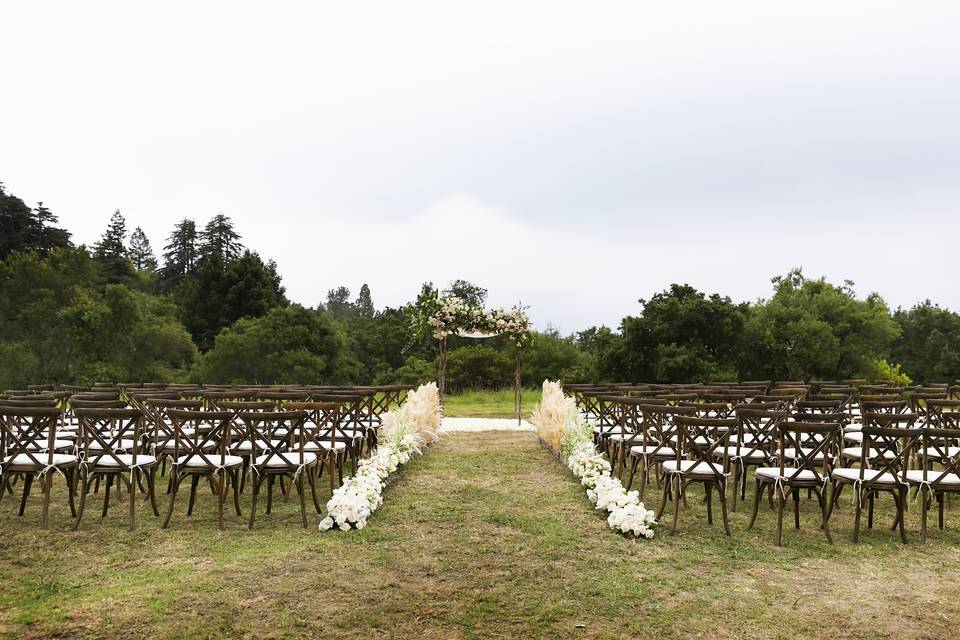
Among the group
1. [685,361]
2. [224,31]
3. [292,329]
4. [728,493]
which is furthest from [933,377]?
[224,31]

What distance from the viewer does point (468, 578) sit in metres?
4.58

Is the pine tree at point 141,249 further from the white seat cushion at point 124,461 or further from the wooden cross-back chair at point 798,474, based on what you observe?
the wooden cross-back chair at point 798,474

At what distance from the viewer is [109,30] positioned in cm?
1250

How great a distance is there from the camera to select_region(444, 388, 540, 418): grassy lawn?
56.4 feet

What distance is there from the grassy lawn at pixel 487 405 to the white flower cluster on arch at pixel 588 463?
5.13 m

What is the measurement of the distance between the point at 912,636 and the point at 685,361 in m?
17.6

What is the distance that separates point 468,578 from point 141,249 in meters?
72.0

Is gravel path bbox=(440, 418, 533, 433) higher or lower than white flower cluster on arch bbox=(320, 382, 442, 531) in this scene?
lower

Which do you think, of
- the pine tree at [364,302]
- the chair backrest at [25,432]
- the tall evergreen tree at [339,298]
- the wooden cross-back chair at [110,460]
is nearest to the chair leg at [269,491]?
the wooden cross-back chair at [110,460]

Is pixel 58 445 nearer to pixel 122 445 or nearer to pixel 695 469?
pixel 122 445

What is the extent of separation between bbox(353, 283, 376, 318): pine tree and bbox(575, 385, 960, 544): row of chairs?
53.9m

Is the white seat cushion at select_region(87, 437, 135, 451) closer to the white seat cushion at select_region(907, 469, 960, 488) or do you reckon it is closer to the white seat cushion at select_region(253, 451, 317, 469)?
the white seat cushion at select_region(253, 451, 317, 469)

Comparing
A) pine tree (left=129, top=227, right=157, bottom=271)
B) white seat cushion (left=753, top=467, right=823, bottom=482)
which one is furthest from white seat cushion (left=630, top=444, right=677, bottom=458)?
pine tree (left=129, top=227, right=157, bottom=271)

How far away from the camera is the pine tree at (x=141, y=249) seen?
2625 inches
